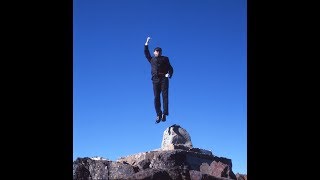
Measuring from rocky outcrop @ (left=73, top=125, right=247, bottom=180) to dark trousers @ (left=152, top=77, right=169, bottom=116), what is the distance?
1.40 metres

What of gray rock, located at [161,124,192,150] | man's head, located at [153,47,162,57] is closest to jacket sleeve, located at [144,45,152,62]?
man's head, located at [153,47,162,57]

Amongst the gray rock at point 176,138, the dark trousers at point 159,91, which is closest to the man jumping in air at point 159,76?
the dark trousers at point 159,91

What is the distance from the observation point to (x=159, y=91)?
1227 centimetres

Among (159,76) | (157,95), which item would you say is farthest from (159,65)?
(157,95)

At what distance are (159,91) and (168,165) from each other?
7.66 ft

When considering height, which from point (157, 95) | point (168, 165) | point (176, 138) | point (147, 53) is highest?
point (147, 53)

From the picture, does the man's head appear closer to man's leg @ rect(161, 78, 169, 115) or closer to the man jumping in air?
the man jumping in air

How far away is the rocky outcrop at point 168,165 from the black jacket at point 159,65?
252 cm

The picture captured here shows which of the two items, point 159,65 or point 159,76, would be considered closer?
point 159,65

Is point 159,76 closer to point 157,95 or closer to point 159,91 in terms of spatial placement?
point 159,91

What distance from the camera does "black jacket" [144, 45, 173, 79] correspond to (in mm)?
11992
